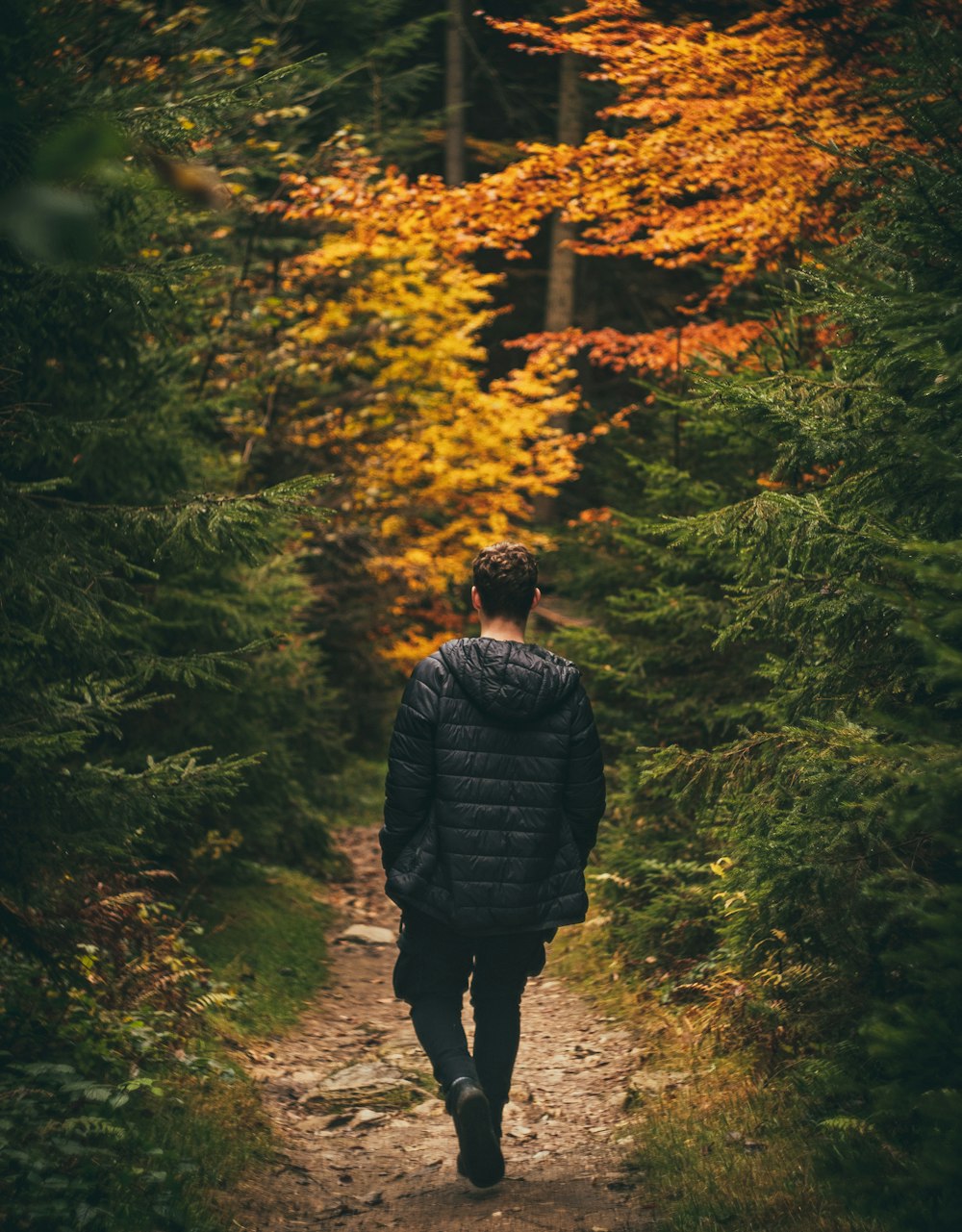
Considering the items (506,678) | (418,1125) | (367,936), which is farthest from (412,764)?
(367,936)

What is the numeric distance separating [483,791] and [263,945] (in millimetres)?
3694

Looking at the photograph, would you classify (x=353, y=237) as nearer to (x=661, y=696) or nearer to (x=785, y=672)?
(x=661, y=696)

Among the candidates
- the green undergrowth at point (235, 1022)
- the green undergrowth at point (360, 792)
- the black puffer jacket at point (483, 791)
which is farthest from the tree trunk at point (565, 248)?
the black puffer jacket at point (483, 791)

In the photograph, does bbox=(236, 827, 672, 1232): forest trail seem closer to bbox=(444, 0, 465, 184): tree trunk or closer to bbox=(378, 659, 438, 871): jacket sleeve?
bbox=(378, 659, 438, 871): jacket sleeve

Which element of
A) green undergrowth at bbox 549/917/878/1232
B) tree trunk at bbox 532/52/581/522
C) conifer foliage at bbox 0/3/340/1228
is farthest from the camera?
tree trunk at bbox 532/52/581/522

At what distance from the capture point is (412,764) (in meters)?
3.58

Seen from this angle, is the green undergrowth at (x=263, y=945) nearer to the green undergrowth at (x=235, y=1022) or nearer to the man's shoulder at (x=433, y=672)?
the green undergrowth at (x=235, y=1022)

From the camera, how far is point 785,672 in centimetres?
392

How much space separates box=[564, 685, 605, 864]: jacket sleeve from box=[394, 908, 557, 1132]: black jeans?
42 centimetres

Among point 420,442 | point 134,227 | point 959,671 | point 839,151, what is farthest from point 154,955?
point 420,442

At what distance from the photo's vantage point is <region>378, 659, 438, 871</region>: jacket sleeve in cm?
358

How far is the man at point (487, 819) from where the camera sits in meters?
3.53

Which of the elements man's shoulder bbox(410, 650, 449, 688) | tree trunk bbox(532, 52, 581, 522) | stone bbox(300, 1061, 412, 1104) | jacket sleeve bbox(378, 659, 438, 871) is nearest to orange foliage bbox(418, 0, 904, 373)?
tree trunk bbox(532, 52, 581, 522)

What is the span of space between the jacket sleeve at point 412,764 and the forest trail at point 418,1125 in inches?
51.1
